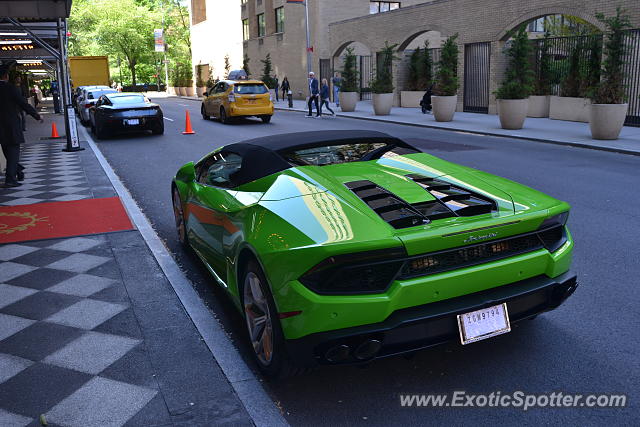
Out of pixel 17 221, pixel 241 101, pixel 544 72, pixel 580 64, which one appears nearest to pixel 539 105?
pixel 544 72

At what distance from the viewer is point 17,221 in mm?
8070

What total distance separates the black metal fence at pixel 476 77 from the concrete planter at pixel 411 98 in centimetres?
428

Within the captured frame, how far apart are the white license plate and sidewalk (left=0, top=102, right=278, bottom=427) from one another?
1.24m

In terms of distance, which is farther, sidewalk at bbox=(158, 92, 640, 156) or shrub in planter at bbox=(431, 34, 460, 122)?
shrub in planter at bbox=(431, 34, 460, 122)

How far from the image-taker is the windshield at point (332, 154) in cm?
440

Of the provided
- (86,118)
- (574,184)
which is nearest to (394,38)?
(86,118)

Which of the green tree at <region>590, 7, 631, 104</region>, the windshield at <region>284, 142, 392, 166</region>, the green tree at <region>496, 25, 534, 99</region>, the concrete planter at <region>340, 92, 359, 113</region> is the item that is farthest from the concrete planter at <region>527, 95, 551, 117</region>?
the windshield at <region>284, 142, 392, 166</region>

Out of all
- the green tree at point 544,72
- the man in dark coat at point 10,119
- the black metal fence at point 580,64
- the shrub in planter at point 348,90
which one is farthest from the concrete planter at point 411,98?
the man in dark coat at point 10,119

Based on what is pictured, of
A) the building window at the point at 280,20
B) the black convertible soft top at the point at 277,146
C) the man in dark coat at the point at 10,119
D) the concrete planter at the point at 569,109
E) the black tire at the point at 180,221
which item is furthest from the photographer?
the building window at the point at 280,20

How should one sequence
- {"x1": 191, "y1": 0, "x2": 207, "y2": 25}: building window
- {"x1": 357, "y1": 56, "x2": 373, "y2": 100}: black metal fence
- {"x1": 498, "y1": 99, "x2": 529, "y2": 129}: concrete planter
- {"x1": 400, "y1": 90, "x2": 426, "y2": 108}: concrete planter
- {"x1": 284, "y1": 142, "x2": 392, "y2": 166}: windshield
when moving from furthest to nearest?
{"x1": 191, "y1": 0, "x2": 207, "y2": 25}: building window < {"x1": 357, "y1": 56, "x2": 373, "y2": 100}: black metal fence < {"x1": 400, "y1": 90, "x2": 426, "y2": 108}: concrete planter < {"x1": 498, "y1": 99, "x2": 529, "y2": 129}: concrete planter < {"x1": 284, "y1": 142, "x2": 392, "y2": 166}: windshield

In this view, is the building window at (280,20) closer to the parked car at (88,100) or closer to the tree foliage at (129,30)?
the parked car at (88,100)

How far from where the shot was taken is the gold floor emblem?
7.62 meters

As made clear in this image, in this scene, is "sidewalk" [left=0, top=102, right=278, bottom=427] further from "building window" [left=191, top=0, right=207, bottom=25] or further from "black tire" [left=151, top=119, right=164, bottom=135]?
"building window" [left=191, top=0, right=207, bottom=25]

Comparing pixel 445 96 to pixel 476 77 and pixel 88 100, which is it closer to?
pixel 476 77
